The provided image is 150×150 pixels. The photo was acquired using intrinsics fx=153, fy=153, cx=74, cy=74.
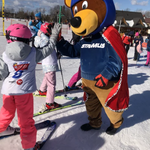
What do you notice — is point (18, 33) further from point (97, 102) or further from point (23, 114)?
point (97, 102)

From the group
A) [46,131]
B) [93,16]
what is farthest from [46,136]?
[93,16]

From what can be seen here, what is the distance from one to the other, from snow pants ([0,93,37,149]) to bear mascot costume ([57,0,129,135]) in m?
0.91

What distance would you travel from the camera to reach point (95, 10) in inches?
77.0

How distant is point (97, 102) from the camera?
2.51 meters

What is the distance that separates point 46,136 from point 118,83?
138 cm

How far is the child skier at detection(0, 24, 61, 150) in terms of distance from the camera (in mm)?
1746

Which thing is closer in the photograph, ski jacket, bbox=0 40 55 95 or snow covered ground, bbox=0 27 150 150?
ski jacket, bbox=0 40 55 95

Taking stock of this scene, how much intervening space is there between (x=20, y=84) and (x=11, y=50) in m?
0.41

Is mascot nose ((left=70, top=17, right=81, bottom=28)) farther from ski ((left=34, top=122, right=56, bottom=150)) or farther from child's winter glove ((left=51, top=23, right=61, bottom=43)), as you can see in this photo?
ski ((left=34, top=122, right=56, bottom=150))

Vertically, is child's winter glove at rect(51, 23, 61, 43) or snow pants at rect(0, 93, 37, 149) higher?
child's winter glove at rect(51, 23, 61, 43)

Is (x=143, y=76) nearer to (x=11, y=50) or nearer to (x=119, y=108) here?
(x=119, y=108)

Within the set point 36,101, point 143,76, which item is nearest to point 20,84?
point 36,101

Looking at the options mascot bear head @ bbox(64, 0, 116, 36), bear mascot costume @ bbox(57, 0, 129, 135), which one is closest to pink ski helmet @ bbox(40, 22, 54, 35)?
bear mascot costume @ bbox(57, 0, 129, 135)

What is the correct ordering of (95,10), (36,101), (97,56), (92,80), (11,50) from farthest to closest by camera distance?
(36,101) → (92,80) → (97,56) → (95,10) → (11,50)
